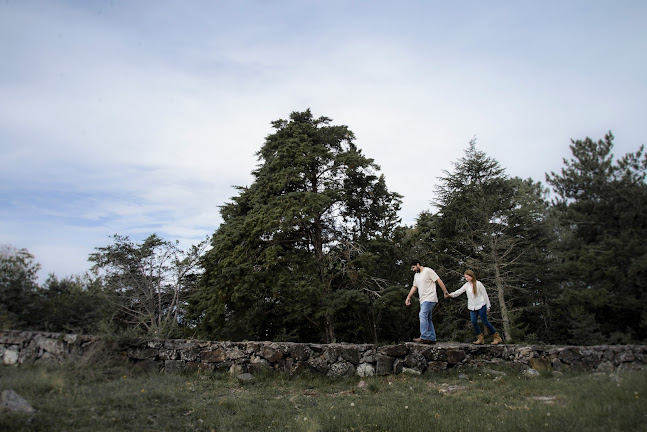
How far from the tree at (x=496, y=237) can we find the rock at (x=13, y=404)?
55.6ft

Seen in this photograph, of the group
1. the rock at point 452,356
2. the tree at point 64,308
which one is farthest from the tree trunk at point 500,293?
the tree at point 64,308

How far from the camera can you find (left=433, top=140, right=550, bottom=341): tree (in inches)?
740

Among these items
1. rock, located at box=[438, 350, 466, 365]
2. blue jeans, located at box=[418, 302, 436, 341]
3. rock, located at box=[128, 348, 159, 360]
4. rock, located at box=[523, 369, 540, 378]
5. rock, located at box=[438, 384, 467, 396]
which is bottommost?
rock, located at box=[438, 384, 467, 396]

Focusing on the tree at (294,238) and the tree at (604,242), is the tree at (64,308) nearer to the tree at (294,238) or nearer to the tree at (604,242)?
the tree at (294,238)

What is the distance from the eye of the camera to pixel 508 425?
15.9 feet

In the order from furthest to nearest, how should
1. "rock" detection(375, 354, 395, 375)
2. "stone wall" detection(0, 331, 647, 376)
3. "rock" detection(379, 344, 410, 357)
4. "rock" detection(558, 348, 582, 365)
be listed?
"rock" detection(379, 344, 410, 357) < "rock" detection(375, 354, 395, 375) < "stone wall" detection(0, 331, 647, 376) < "rock" detection(558, 348, 582, 365)

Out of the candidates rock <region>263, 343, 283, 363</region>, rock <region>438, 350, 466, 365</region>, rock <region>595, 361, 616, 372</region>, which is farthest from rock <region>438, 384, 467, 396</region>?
rock <region>263, 343, 283, 363</region>

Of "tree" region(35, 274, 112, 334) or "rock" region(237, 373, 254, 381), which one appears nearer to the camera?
"rock" region(237, 373, 254, 381)

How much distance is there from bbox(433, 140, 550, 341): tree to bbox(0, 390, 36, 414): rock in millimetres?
16958

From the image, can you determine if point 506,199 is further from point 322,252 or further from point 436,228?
point 322,252

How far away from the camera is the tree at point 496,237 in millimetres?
18797

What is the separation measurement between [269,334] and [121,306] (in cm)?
1077

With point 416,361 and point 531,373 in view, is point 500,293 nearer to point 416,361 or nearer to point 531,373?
point 531,373

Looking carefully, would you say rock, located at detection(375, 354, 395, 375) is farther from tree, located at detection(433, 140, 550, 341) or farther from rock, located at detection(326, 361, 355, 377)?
tree, located at detection(433, 140, 550, 341)
